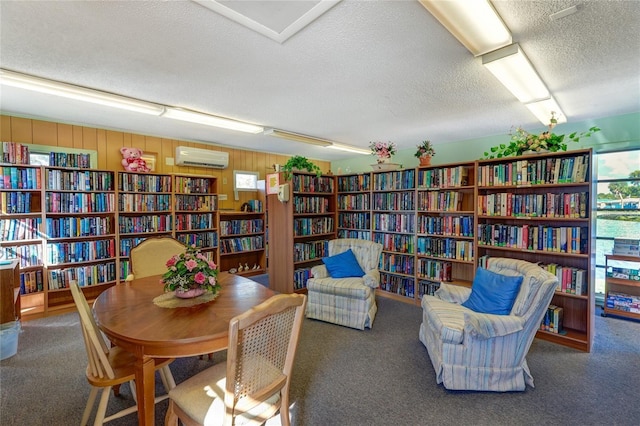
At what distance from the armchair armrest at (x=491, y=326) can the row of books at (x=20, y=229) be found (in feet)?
16.0

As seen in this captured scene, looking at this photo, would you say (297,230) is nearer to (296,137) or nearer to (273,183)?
(273,183)

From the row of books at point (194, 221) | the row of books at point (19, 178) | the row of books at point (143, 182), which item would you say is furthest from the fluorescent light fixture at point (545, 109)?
the row of books at point (19, 178)

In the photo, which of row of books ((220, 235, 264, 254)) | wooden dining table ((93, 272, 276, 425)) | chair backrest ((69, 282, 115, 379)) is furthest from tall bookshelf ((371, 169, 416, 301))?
chair backrest ((69, 282, 115, 379))

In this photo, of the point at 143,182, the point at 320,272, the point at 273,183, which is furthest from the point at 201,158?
the point at 320,272

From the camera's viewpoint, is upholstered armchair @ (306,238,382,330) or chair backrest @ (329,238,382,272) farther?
chair backrest @ (329,238,382,272)

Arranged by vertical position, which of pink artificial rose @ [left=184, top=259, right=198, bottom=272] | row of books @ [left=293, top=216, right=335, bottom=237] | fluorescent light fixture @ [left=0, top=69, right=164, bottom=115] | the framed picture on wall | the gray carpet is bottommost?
the gray carpet

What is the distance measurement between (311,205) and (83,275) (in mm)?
3257

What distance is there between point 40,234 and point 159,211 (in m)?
1.37

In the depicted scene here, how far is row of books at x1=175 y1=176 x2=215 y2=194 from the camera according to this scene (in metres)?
4.72

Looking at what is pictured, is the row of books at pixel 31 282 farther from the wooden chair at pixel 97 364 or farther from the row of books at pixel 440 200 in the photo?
the row of books at pixel 440 200

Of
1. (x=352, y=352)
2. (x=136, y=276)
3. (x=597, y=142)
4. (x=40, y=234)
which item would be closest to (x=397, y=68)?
(x=352, y=352)

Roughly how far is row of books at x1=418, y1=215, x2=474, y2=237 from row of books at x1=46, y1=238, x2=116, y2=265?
4.40m

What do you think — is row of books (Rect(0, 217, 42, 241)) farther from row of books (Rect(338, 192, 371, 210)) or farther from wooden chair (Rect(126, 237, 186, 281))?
row of books (Rect(338, 192, 371, 210))

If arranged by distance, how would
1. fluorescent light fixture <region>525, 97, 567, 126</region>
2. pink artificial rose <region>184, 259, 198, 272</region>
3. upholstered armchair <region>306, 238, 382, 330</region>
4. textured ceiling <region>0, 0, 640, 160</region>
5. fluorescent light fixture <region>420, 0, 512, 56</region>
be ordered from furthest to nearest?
fluorescent light fixture <region>525, 97, 567, 126</region> < upholstered armchair <region>306, 238, 382, 330</region> < pink artificial rose <region>184, 259, 198, 272</region> < textured ceiling <region>0, 0, 640, 160</region> < fluorescent light fixture <region>420, 0, 512, 56</region>
